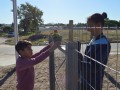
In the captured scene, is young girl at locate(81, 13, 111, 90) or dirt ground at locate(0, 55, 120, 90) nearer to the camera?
→ young girl at locate(81, 13, 111, 90)

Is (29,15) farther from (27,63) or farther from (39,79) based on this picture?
(27,63)

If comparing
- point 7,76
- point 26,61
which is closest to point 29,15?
point 7,76

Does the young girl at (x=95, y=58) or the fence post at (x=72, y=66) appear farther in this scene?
the fence post at (x=72, y=66)

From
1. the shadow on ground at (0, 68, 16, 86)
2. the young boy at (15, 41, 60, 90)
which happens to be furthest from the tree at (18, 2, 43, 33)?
the young boy at (15, 41, 60, 90)

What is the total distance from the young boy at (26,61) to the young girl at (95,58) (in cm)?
89

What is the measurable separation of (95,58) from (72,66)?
65 centimetres

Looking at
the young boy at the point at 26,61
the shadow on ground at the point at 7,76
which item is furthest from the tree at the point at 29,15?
the young boy at the point at 26,61

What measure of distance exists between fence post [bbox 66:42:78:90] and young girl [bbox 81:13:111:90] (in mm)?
195

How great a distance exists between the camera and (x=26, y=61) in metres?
4.25

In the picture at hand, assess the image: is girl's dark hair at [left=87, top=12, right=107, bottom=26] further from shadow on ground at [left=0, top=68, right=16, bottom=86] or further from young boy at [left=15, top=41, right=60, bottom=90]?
shadow on ground at [left=0, top=68, right=16, bottom=86]

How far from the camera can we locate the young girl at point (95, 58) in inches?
118

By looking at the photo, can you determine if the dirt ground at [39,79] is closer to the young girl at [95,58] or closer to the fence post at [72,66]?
the fence post at [72,66]

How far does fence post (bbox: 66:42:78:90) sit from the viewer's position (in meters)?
3.50

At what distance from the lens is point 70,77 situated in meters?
3.67
